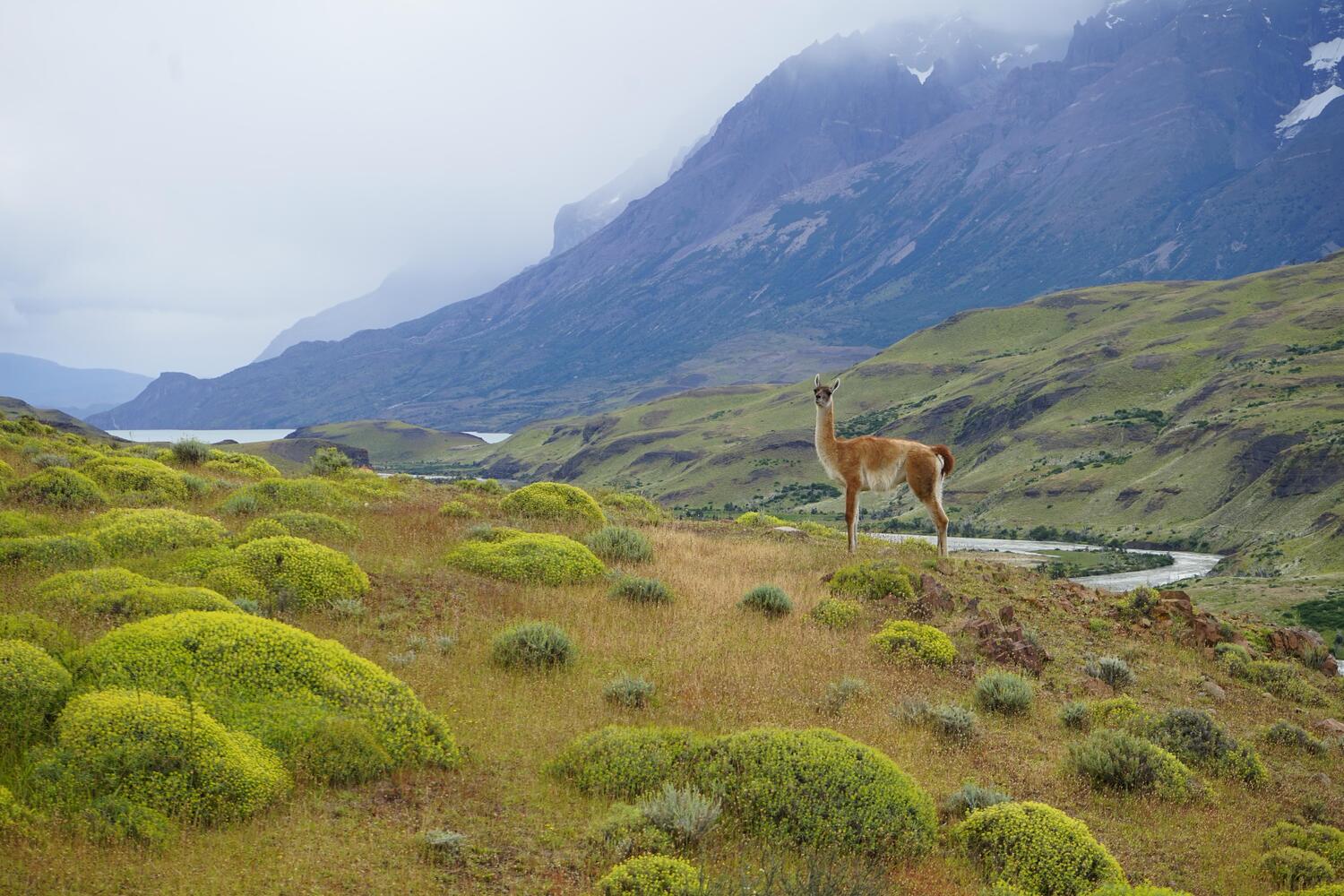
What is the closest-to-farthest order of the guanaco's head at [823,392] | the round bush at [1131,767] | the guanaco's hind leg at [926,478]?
the round bush at [1131,767], the guanaco's head at [823,392], the guanaco's hind leg at [926,478]

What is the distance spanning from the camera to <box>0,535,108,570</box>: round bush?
10.9 meters

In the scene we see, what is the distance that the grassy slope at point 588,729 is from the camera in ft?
19.9

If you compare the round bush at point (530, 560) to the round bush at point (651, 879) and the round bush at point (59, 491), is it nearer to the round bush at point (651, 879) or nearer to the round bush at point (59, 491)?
the round bush at point (59, 491)

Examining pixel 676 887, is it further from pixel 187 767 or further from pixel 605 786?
pixel 187 767

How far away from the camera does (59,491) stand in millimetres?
14586

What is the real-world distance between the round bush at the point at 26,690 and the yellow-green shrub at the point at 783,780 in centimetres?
433

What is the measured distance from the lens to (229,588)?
35.8ft

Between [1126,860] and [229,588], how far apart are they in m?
11.0

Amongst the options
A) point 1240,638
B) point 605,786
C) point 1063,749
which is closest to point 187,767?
point 605,786

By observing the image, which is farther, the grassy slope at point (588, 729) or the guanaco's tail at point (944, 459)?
the guanaco's tail at point (944, 459)

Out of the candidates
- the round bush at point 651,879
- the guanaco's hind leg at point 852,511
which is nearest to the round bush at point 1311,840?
the round bush at point 651,879

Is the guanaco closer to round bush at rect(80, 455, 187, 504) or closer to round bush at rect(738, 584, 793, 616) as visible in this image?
round bush at rect(738, 584, 793, 616)

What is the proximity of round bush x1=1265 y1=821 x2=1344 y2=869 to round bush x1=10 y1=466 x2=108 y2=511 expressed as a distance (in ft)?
59.0

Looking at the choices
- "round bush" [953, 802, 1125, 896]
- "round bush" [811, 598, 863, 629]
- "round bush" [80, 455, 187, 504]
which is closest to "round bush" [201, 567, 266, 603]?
"round bush" [80, 455, 187, 504]
